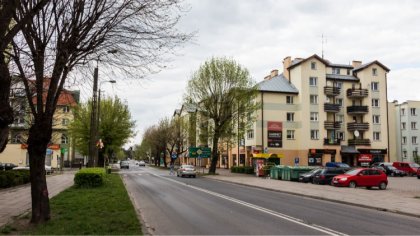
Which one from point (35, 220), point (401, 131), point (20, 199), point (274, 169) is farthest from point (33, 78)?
point (401, 131)

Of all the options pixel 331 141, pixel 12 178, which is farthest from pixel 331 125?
pixel 12 178

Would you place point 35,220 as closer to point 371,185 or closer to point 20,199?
point 20,199

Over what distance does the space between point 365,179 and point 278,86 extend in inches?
1351

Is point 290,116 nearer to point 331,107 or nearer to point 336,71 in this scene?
point 331,107

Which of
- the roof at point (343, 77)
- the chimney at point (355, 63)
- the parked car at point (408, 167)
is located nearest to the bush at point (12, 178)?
the parked car at point (408, 167)

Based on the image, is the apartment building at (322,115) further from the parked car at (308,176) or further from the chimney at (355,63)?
the parked car at (308,176)

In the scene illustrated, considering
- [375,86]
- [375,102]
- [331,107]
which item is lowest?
[331,107]

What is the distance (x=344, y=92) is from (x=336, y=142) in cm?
836

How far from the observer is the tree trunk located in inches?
416

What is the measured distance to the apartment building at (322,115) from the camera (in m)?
59.5

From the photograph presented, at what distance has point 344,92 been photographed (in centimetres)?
6431

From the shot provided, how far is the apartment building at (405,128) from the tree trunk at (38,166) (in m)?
77.5

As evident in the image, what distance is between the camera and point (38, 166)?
10727mm

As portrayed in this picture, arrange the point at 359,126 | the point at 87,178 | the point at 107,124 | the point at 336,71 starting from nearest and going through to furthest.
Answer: the point at 87,178, the point at 107,124, the point at 359,126, the point at 336,71
